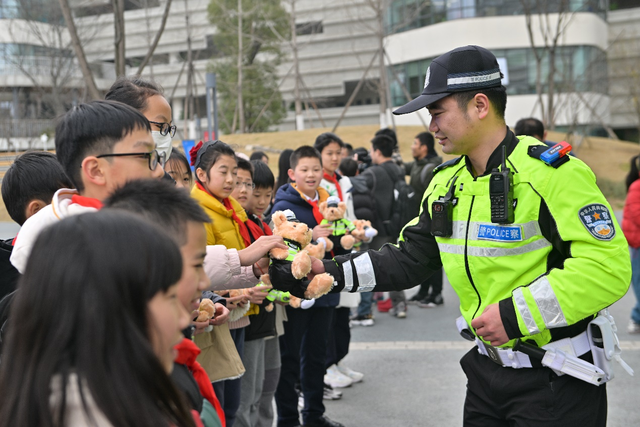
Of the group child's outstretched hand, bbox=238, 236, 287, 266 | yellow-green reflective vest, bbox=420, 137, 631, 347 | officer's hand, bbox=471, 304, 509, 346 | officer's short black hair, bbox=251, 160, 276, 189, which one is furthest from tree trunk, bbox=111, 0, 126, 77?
officer's hand, bbox=471, 304, 509, 346

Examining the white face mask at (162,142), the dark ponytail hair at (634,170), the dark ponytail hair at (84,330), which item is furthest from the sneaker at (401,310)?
the dark ponytail hair at (84,330)

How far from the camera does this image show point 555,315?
237cm

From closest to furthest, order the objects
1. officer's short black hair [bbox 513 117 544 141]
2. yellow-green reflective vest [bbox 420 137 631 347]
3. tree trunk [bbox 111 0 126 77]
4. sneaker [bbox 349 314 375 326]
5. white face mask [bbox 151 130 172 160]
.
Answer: yellow-green reflective vest [bbox 420 137 631 347], white face mask [bbox 151 130 172 160], officer's short black hair [bbox 513 117 544 141], tree trunk [bbox 111 0 126 77], sneaker [bbox 349 314 375 326]

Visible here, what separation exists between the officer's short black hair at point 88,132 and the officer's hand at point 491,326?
56.9 inches

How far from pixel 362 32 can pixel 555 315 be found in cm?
4095

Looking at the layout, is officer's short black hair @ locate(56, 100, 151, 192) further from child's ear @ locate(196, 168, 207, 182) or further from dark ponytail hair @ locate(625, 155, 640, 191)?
dark ponytail hair @ locate(625, 155, 640, 191)

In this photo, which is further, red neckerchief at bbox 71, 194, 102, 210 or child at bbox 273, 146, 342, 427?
child at bbox 273, 146, 342, 427

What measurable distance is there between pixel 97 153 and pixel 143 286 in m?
1.10

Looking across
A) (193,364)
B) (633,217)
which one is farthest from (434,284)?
(193,364)

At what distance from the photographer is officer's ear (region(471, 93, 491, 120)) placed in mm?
2713

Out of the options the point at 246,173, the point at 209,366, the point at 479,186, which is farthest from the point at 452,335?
the point at 479,186

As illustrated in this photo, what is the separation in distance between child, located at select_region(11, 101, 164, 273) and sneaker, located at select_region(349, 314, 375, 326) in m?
5.99

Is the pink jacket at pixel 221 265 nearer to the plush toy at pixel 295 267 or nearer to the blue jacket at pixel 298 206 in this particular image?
the plush toy at pixel 295 267

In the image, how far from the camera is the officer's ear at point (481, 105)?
271 cm
